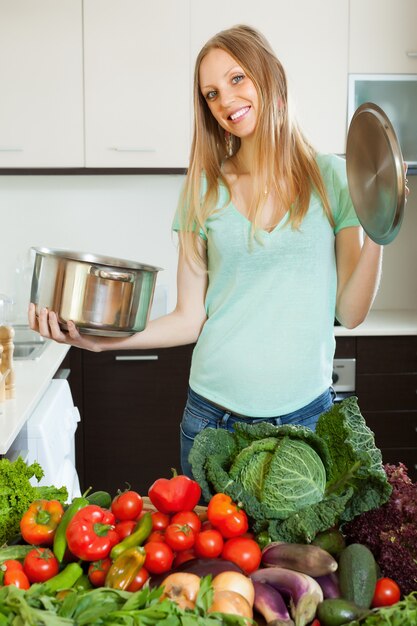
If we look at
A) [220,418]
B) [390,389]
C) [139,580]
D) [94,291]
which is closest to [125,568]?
[139,580]

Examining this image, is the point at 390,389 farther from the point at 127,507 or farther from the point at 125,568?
the point at 125,568

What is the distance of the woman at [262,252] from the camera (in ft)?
5.75

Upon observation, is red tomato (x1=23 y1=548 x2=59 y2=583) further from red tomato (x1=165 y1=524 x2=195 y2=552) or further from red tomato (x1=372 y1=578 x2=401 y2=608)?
red tomato (x1=372 y1=578 x2=401 y2=608)

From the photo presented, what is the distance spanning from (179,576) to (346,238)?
951mm

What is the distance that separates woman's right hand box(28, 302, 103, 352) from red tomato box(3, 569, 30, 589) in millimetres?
673

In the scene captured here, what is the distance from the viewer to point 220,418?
183cm

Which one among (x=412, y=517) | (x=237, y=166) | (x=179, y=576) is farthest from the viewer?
(x=237, y=166)

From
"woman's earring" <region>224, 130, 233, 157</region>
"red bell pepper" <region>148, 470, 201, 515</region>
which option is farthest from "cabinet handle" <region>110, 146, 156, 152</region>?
"red bell pepper" <region>148, 470, 201, 515</region>

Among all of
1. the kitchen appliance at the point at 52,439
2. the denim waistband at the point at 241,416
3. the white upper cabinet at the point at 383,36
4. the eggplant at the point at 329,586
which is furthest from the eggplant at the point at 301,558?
the white upper cabinet at the point at 383,36

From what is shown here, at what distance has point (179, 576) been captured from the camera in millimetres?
1026

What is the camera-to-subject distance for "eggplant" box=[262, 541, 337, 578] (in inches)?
43.0

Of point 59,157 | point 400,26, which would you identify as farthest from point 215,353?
point 400,26

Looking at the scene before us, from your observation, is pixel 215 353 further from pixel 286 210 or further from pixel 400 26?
pixel 400 26

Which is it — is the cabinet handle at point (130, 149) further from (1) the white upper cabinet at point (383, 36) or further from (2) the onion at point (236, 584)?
(2) the onion at point (236, 584)
